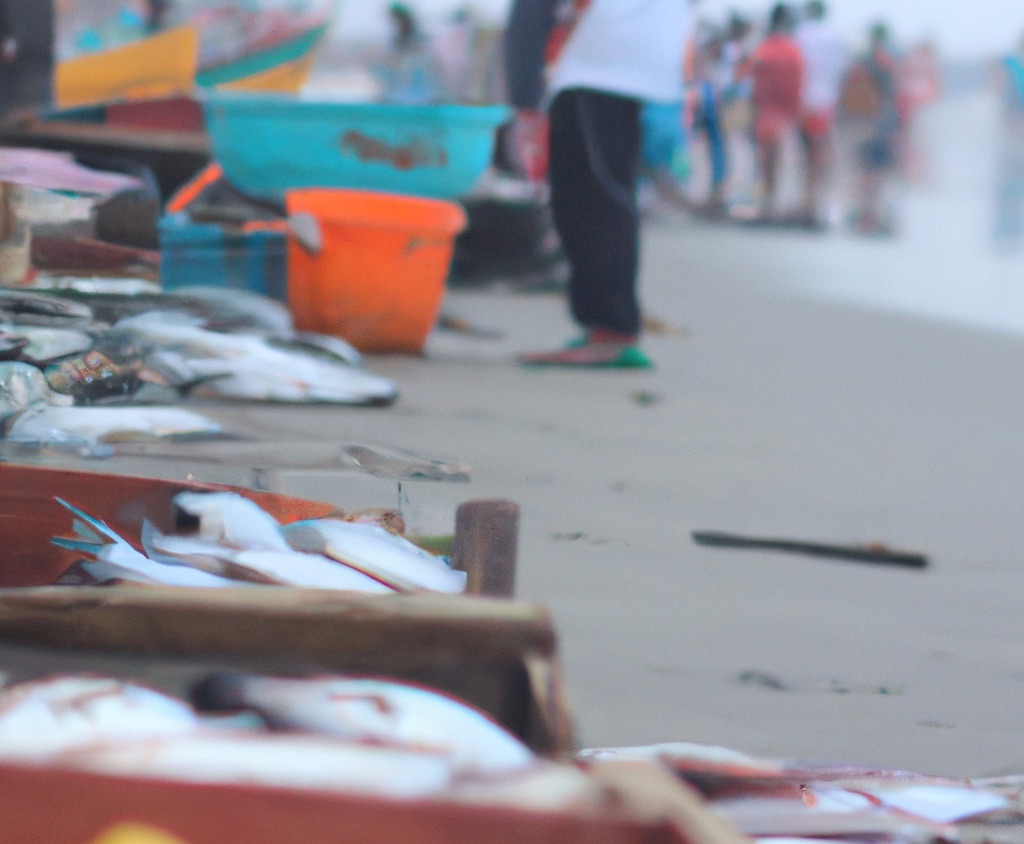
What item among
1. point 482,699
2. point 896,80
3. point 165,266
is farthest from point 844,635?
point 896,80

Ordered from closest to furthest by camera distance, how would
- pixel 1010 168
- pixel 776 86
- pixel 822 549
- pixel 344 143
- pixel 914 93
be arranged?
1. pixel 822 549
2. pixel 344 143
3. pixel 1010 168
4. pixel 776 86
5. pixel 914 93

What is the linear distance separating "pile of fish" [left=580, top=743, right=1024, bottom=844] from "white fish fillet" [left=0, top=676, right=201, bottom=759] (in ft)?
1.36

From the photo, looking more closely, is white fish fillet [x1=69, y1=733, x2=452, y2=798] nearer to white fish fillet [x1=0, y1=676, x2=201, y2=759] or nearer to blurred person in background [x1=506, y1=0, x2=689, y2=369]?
white fish fillet [x1=0, y1=676, x2=201, y2=759]

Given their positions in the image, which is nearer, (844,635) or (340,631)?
(340,631)

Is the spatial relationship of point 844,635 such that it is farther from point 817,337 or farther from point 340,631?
point 817,337

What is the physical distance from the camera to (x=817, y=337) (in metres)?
5.62

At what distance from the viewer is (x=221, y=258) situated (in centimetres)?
407

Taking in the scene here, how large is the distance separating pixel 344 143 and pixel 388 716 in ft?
12.8

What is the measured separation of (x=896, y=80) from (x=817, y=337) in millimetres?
9436

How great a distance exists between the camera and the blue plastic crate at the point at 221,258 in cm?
398

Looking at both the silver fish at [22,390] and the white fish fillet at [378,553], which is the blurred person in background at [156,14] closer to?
the silver fish at [22,390]

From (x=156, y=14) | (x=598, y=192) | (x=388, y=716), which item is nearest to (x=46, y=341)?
(x=388, y=716)

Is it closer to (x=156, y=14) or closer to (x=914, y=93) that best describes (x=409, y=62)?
(x=156, y=14)

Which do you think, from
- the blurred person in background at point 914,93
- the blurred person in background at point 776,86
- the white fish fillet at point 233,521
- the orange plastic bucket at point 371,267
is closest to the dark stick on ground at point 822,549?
the white fish fillet at point 233,521
